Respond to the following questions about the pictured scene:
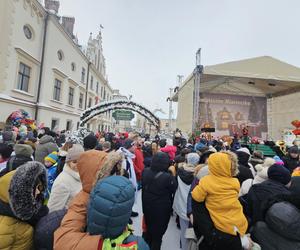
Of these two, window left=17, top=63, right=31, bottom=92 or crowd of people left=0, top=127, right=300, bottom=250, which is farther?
window left=17, top=63, right=31, bottom=92

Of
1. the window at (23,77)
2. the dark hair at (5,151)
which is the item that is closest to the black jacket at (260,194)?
the dark hair at (5,151)

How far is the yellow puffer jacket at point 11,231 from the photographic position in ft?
4.03

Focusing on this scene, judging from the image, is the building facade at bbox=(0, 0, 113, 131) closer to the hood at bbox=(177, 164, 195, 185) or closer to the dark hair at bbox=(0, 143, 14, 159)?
the dark hair at bbox=(0, 143, 14, 159)

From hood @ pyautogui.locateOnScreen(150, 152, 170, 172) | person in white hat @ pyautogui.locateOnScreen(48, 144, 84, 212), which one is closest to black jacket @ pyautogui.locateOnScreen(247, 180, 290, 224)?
hood @ pyautogui.locateOnScreen(150, 152, 170, 172)

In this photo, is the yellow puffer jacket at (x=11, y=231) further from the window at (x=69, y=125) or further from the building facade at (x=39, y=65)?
the window at (x=69, y=125)

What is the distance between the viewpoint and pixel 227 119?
2153cm

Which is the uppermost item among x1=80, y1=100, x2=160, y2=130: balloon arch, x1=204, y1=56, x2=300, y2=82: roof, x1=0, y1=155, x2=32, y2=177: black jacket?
x1=204, y1=56, x2=300, y2=82: roof

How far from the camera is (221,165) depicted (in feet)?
6.70

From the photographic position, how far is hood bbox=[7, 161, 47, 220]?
123cm

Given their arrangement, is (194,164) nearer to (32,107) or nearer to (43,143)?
(43,143)

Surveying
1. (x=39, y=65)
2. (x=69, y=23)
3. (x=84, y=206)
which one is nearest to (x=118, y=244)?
(x=84, y=206)

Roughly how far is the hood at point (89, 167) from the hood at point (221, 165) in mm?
1203

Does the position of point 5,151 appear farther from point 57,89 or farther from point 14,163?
point 57,89

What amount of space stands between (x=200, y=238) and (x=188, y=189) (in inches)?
34.3
